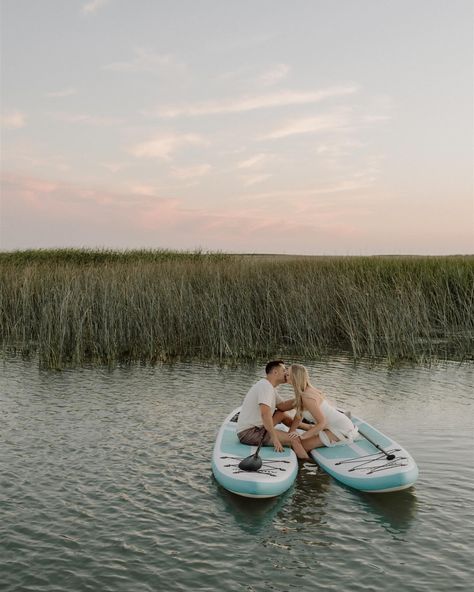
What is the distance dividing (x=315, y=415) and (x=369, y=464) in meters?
0.81

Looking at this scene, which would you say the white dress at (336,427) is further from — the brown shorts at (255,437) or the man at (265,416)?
the brown shorts at (255,437)

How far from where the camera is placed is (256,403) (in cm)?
721

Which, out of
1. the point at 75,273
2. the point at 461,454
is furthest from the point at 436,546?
the point at 75,273

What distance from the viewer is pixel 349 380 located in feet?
38.6

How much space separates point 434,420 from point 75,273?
995cm

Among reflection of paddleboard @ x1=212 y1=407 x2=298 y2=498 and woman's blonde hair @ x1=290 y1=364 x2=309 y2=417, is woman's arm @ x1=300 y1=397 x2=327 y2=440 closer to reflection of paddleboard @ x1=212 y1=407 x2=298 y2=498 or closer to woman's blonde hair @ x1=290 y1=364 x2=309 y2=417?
woman's blonde hair @ x1=290 y1=364 x2=309 y2=417

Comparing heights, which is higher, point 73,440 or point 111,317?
point 111,317

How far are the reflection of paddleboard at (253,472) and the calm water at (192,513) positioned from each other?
0.13 meters

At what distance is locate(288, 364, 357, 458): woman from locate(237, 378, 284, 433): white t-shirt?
0.83ft

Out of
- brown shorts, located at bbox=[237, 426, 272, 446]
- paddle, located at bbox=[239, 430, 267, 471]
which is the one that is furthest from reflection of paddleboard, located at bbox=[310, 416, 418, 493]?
paddle, located at bbox=[239, 430, 267, 471]

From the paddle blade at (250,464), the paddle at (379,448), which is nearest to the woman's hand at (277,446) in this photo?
the paddle blade at (250,464)

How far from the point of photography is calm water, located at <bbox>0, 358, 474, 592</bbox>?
479 cm

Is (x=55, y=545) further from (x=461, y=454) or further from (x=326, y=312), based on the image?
(x=326, y=312)

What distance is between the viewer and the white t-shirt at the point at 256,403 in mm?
7098
